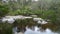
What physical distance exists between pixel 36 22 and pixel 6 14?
1.77 feet

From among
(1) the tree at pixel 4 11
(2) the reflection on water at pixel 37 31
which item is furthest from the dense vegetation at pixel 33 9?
(2) the reflection on water at pixel 37 31

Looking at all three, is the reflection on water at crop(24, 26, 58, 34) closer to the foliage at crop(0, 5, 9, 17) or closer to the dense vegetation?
the dense vegetation

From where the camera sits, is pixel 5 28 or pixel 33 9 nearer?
pixel 5 28

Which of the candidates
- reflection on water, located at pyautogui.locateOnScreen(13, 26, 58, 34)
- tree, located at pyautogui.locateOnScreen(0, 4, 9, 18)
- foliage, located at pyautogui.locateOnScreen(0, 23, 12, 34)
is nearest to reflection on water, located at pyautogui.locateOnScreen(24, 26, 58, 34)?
reflection on water, located at pyautogui.locateOnScreen(13, 26, 58, 34)

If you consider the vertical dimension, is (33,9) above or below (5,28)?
above

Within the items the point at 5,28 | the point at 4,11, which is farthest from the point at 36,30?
the point at 4,11

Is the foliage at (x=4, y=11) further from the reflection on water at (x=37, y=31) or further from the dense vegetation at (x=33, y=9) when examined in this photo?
the reflection on water at (x=37, y=31)

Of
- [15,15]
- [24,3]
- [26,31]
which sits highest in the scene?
[24,3]

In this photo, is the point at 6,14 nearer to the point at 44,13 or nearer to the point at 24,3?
the point at 24,3

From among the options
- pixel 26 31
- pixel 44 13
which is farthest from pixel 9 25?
pixel 44 13

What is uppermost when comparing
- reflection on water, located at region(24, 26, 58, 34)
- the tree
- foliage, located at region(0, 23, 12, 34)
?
the tree

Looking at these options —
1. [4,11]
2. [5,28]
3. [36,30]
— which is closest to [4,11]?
[4,11]

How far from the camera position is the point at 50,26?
9.64 feet

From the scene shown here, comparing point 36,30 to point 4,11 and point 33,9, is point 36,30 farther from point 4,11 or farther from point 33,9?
point 4,11
